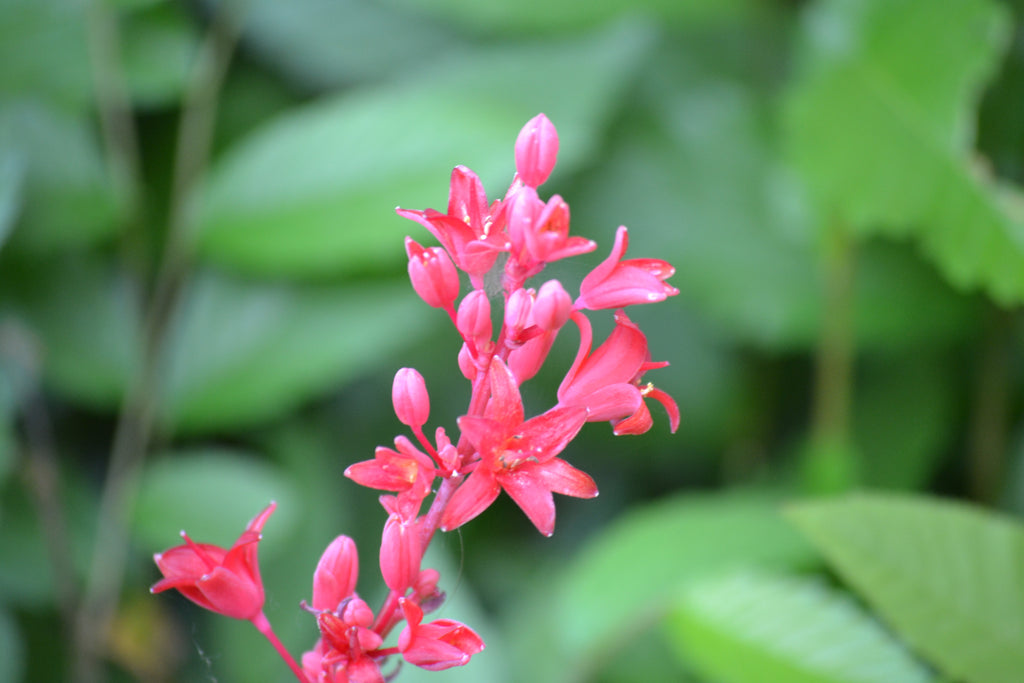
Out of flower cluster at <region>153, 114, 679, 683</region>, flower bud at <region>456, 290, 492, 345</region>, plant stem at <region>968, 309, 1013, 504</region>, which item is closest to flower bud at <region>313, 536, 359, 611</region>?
flower cluster at <region>153, 114, 679, 683</region>

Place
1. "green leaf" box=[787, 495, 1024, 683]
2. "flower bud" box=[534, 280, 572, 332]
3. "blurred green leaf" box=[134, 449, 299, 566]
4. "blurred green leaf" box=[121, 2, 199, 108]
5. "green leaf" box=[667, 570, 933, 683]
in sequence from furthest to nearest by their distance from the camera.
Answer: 1. "blurred green leaf" box=[121, 2, 199, 108]
2. "blurred green leaf" box=[134, 449, 299, 566]
3. "green leaf" box=[667, 570, 933, 683]
4. "green leaf" box=[787, 495, 1024, 683]
5. "flower bud" box=[534, 280, 572, 332]

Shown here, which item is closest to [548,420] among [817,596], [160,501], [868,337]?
[817,596]

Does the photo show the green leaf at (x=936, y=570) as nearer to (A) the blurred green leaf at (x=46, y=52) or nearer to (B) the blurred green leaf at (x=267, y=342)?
(B) the blurred green leaf at (x=267, y=342)

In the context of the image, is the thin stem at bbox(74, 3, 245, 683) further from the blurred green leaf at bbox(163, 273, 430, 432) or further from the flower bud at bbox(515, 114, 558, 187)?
the flower bud at bbox(515, 114, 558, 187)

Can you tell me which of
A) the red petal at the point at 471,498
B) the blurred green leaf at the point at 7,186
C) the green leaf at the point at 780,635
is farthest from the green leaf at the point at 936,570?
the blurred green leaf at the point at 7,186

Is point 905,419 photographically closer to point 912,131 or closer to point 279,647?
point 912,131

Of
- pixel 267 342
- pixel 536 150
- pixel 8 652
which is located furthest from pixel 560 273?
pixel 8 652
